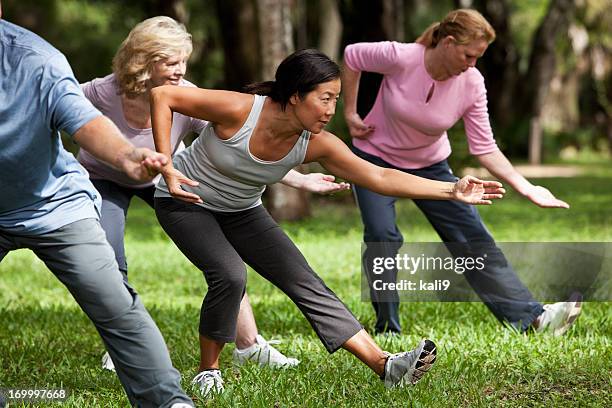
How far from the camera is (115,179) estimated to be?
5.85 m

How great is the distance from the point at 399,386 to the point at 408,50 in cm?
225

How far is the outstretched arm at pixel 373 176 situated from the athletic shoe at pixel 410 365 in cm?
71

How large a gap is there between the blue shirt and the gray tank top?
0.94m

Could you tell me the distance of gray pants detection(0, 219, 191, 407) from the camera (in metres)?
4.10

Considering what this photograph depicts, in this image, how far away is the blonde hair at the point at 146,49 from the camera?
5.41 m

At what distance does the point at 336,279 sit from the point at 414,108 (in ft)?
10.6

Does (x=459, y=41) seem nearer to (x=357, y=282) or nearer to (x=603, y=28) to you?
(x=357, y=282)

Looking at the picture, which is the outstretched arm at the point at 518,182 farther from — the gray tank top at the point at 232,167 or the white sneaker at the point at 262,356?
the white sneaker at the point at 262,356

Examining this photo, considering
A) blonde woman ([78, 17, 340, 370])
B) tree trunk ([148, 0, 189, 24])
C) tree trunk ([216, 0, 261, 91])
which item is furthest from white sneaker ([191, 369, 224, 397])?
tree trunk ([148, 0, 189, 24])

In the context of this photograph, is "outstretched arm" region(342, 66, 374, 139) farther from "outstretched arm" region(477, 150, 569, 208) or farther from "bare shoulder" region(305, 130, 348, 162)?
"bare shoulder" region(305, 130, 348, 162)

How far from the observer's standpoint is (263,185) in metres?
5.21

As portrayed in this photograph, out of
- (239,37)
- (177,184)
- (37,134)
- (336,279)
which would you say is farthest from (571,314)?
(239,37)

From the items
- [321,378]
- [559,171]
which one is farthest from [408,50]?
[559,171]

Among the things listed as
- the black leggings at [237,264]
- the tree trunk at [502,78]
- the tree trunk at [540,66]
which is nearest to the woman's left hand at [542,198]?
the black leggings at [237,264]
